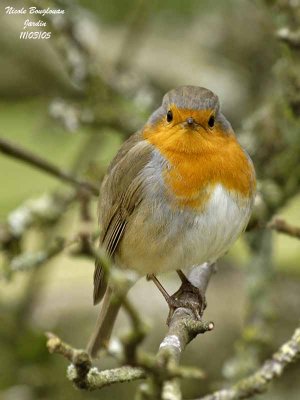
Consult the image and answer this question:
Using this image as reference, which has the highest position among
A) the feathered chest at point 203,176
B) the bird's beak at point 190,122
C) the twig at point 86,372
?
the bird's beak at point 190,122

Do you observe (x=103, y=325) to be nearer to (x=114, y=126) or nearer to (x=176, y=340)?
(x=114, y=126)

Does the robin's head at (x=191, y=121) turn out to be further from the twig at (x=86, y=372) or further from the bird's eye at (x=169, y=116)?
the twig at (x=86, y=372)

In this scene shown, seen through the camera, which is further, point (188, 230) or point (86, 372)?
point (188, 230)

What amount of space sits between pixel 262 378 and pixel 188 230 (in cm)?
110

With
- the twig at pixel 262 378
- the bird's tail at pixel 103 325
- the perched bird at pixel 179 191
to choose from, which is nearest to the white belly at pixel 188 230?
the perched bird at pixel 179 191

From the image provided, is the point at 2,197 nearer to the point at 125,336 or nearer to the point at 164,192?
the point at 164,192

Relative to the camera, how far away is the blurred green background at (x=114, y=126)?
4.57 m

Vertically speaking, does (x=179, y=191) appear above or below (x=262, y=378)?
above

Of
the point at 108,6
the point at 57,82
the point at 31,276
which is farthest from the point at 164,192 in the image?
the point at 57,82

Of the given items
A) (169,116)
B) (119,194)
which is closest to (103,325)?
(119,194)

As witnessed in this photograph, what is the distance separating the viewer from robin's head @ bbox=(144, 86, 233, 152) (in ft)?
12.0

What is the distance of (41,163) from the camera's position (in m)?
3.79

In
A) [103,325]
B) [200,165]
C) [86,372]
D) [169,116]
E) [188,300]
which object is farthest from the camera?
[103,325]

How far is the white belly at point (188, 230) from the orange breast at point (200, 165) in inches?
1.9
